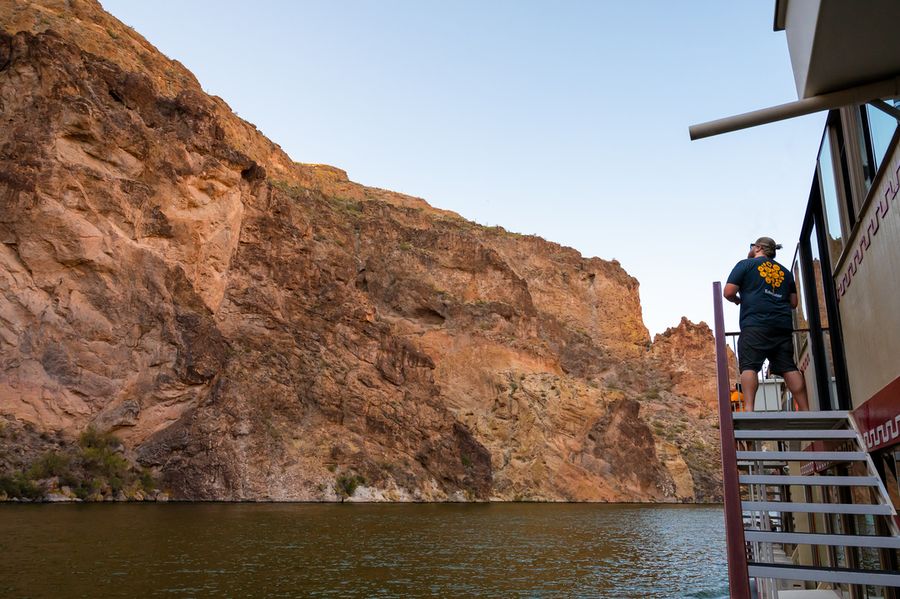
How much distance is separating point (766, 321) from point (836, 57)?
3760mm

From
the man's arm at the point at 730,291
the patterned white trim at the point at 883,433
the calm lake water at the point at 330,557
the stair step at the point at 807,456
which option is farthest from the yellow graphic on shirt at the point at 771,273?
the calm lake water at the point at 330,557

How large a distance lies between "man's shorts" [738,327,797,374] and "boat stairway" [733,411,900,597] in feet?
2.38

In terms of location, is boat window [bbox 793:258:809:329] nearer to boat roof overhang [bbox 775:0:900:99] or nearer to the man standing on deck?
the man standing on deck

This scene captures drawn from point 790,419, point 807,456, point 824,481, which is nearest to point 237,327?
point 790,419

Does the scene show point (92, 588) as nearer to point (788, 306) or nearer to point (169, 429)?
point (788, 306)

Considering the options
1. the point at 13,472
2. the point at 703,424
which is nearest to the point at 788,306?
the point at 13,472

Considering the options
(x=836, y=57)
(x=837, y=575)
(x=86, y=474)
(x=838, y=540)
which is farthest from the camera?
(x=86, y=474)

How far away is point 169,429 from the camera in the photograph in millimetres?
49406

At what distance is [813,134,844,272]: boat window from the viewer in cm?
765

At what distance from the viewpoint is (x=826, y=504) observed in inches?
220

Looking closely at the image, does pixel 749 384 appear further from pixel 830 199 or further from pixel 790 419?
pixel 830 199

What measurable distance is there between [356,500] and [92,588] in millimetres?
39740

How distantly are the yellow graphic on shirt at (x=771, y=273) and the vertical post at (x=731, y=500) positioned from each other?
6.06 feet

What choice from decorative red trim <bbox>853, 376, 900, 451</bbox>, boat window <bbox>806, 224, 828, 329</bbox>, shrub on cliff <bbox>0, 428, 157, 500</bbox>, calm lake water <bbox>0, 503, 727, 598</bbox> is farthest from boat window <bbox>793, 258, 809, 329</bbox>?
shrub on cliff <bbox>0, 428, 157, 500</bbox>
